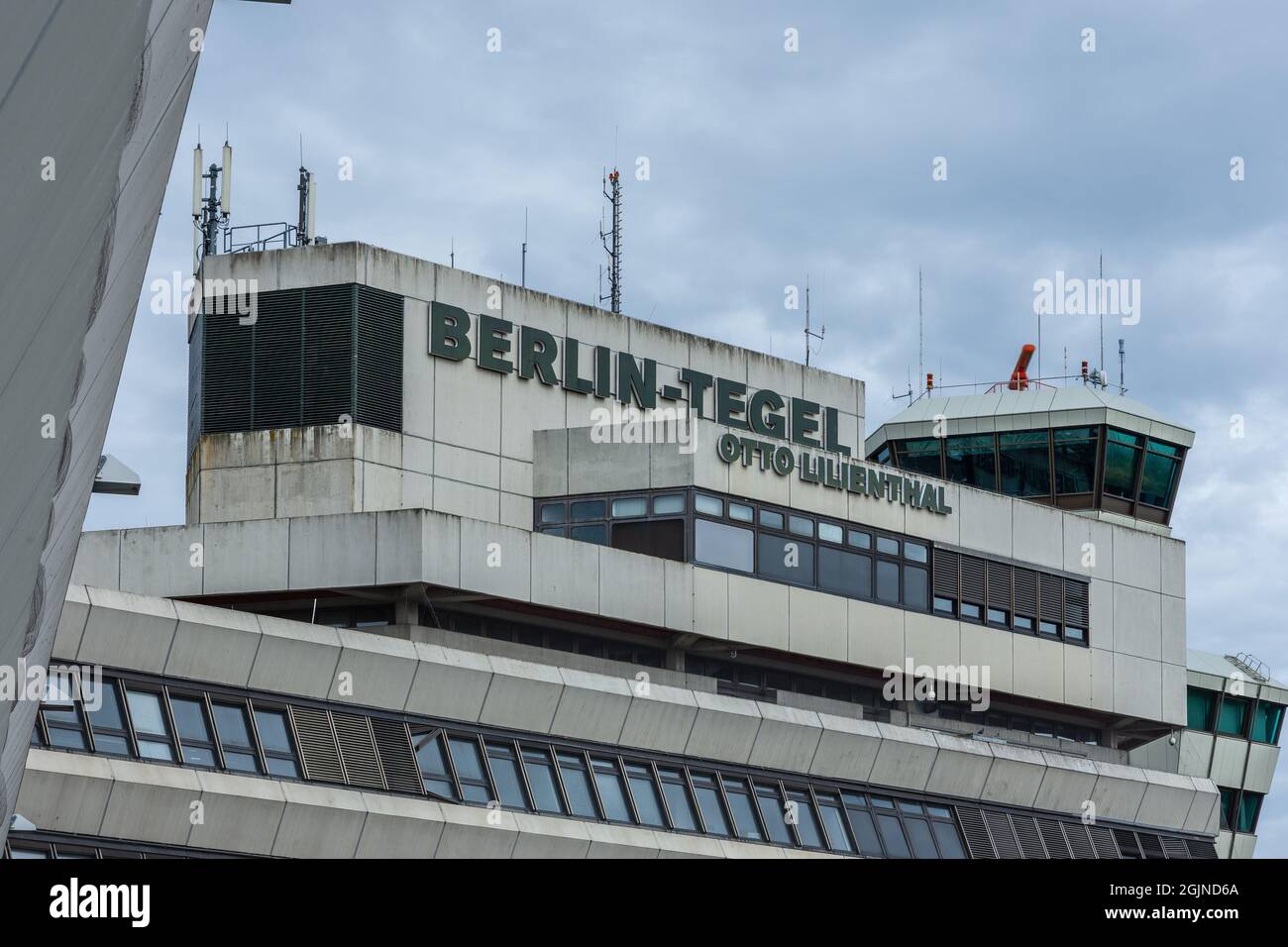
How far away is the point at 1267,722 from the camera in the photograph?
262 feet

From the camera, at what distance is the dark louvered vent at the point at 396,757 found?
1405 inches

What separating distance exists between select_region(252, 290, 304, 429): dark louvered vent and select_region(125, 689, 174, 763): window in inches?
379

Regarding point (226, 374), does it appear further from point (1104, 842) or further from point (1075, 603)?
point (1104, 842)

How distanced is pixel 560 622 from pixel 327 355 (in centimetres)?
708

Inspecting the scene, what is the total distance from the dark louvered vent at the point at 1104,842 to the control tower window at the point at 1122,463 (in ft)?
55.6

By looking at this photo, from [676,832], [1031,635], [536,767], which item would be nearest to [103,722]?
[536,767]

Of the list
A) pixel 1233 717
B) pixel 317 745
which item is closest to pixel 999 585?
pixel 317 745

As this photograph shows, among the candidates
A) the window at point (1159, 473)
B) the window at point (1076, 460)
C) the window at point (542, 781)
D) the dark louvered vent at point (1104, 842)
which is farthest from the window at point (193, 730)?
the window at point (1159, 473)

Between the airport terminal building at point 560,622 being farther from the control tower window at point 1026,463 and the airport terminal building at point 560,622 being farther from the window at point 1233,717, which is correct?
the window at point 1233,717

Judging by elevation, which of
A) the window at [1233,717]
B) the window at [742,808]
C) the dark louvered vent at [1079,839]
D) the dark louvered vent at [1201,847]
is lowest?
the dark louvered vent at [1201,847]

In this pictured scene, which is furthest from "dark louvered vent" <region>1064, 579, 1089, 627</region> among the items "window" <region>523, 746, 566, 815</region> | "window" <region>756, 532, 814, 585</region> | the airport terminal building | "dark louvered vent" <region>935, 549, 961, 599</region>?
"window" <region>523, 746, 566, 815</region>

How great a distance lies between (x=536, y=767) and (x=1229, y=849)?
4580 centimetres

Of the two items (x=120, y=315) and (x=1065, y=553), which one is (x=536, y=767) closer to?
(x=1065, y=553)

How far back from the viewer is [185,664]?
33.5 metres
